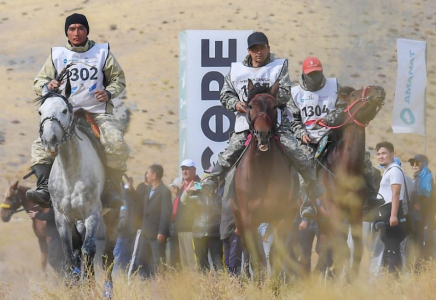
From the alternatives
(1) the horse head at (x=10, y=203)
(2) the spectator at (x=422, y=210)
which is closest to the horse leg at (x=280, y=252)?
(2) the spectator at (x=422, y=210)

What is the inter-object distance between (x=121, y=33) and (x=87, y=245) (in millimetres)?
38588

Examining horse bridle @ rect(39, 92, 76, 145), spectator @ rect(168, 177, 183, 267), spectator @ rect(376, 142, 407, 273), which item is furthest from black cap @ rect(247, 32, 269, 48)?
spectator @ rect(168, 177, 183, 267)

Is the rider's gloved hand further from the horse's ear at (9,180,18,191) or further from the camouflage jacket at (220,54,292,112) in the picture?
the horse's ear at (9,180,18,191)

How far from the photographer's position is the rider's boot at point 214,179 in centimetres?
1164

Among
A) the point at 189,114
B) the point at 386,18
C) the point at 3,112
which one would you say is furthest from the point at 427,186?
the point at 386,18

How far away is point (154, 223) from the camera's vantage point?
14.7 m

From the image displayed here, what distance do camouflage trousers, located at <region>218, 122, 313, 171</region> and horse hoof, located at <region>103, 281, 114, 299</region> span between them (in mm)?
2033

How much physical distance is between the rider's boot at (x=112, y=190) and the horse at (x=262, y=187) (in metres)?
1.34

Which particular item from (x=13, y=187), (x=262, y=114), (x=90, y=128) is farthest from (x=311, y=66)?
(x=13, y=187)

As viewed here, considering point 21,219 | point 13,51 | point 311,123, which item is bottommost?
point 21,219

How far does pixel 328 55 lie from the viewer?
162 ft

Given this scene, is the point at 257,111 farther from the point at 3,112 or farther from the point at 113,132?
the point at 3,112

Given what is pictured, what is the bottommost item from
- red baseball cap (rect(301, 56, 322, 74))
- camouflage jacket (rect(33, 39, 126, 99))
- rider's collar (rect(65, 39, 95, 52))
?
camouflage jacket (rect(33, 39, 126, 99))

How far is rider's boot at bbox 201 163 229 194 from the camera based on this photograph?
11641 millimetres
